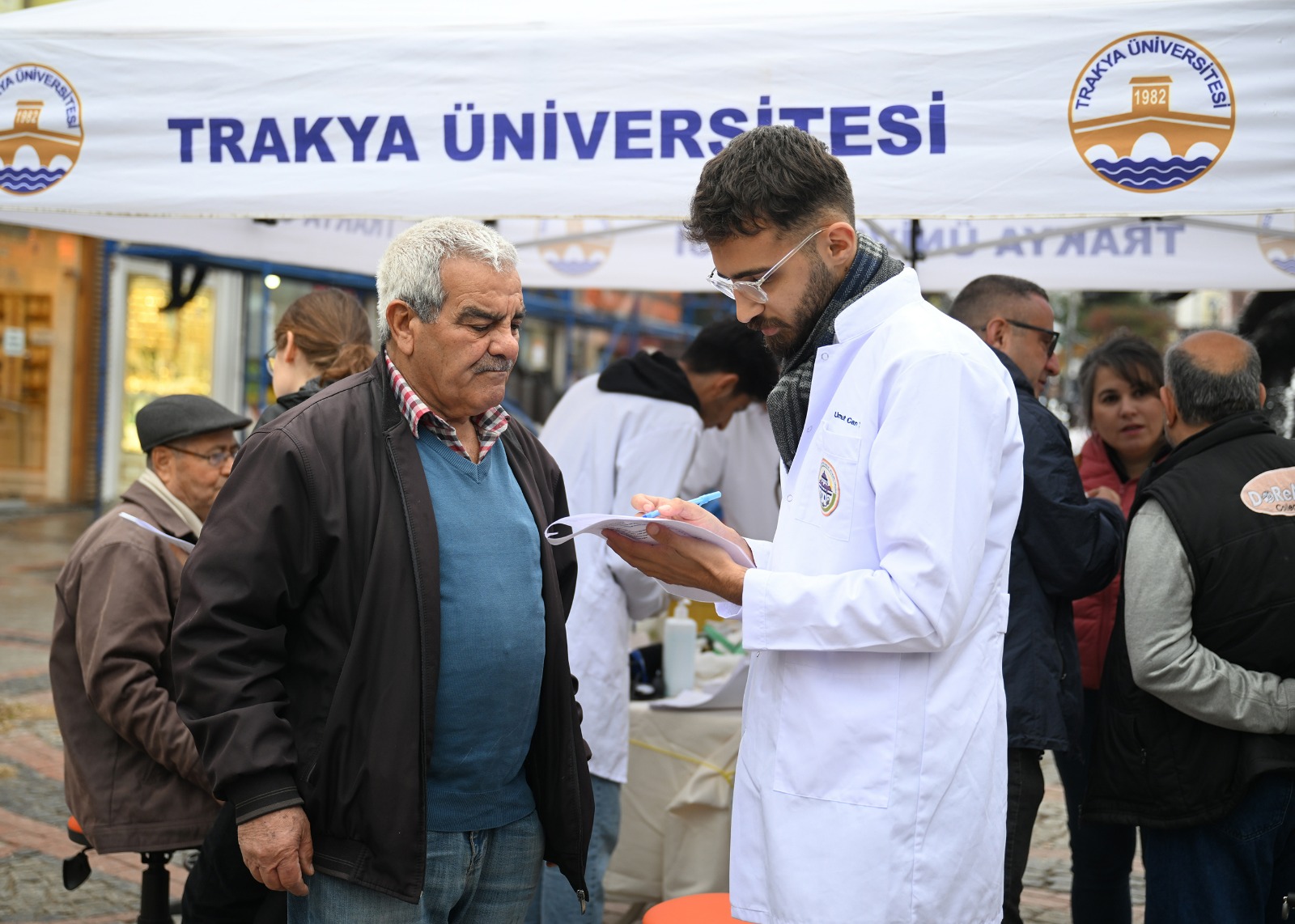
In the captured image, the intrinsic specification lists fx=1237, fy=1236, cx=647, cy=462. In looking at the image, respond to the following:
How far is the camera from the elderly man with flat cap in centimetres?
310

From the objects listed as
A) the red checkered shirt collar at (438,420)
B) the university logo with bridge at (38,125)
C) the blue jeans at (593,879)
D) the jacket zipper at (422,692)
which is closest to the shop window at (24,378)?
the university logo with bridge at (38,125)

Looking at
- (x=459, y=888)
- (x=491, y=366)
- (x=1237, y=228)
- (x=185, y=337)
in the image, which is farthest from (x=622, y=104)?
(x=185, y=337)

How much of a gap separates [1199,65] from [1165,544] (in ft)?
3.68

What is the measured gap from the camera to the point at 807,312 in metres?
2.12

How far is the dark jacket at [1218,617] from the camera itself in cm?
295

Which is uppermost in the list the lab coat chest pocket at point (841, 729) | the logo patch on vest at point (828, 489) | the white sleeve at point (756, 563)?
the logo patch on vest at point (828, 489)

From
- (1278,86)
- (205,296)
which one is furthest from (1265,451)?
(205,296)

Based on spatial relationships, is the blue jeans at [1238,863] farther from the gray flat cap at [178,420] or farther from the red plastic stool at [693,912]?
the gray flat cap at [178,420]

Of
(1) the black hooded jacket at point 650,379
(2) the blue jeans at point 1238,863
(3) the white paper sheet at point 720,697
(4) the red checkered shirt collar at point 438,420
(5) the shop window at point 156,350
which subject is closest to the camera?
(4) the red checkered shirt collar at point 438,420

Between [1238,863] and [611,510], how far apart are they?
2028 mm

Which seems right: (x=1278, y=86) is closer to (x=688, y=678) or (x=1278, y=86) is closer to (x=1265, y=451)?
(x=1265, y=451)

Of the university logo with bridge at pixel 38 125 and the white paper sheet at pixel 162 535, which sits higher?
the university logo with bridge at pixel 38 125

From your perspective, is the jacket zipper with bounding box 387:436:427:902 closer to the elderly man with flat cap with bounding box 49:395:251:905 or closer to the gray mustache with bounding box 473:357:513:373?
the gray mustache with bounding box 473:357:513:373

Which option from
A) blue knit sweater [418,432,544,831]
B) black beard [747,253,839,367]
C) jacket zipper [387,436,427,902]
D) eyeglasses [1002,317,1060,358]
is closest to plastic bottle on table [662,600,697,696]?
eyeglasses [1002,317,1060,358]
